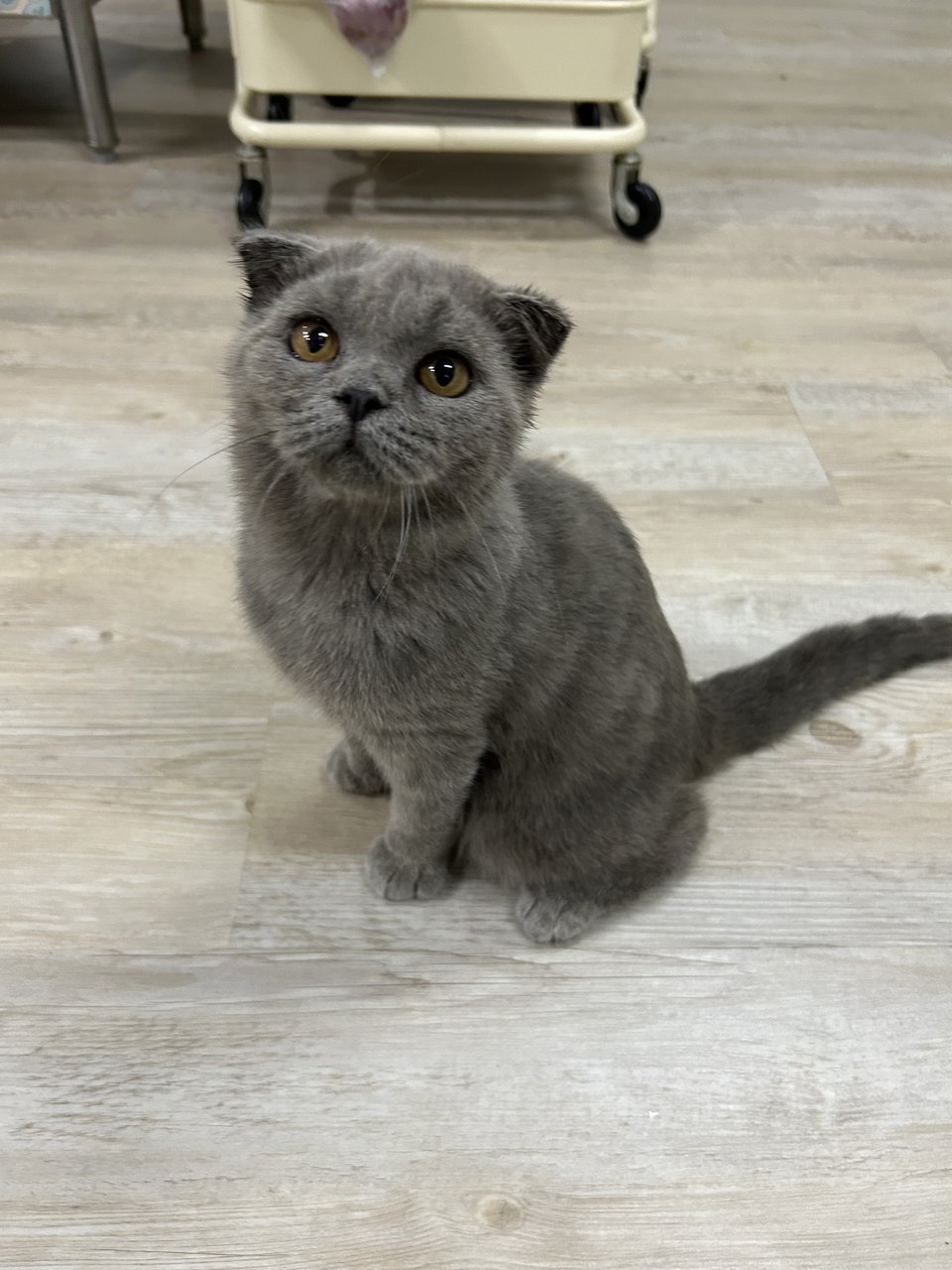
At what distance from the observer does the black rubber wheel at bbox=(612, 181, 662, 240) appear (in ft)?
6.07

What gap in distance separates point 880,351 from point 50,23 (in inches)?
93.4

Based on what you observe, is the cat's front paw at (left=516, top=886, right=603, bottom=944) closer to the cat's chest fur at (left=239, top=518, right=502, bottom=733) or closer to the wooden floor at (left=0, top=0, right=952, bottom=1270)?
the wooden floor at (left=0, top=0, right=952, bottom=1270)

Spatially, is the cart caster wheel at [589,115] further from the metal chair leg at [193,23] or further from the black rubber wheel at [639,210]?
the metal chair leg at [193,23]

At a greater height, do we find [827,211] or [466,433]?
[466,433]

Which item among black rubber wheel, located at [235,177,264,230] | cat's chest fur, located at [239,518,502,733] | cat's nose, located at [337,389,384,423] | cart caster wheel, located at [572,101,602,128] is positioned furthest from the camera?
cart caster wheel, located at [572,101,602,128]

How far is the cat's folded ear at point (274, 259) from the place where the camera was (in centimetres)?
67

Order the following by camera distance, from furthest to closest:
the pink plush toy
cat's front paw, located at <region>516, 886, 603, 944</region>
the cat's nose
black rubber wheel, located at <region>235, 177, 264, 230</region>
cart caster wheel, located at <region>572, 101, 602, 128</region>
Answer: cart caster wheel, located at <region>572, 101, 602, 128</region> < black rubber wheel, located at <region>235, 177, 264, 230</region> < the pink plush toy < cat's front paw, located at <region>516, 886, 603, 944</region> < the cat's nose

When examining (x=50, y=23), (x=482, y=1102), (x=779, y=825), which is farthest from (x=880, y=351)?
(x=50, y=23)

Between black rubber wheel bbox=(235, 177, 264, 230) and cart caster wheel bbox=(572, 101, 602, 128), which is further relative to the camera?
cart caster wheel bbox=(572, 101, 602, 128)

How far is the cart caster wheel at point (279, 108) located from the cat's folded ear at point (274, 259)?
1.47m

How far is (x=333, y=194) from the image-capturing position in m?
2.00

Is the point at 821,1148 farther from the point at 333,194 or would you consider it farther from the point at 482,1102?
the point at 333,194

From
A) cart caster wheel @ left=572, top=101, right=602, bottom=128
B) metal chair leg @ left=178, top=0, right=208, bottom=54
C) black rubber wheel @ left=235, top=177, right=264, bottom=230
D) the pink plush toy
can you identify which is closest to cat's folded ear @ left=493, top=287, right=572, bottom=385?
the pink plush toy

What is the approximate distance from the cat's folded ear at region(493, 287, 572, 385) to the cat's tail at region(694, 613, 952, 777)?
0.43m
